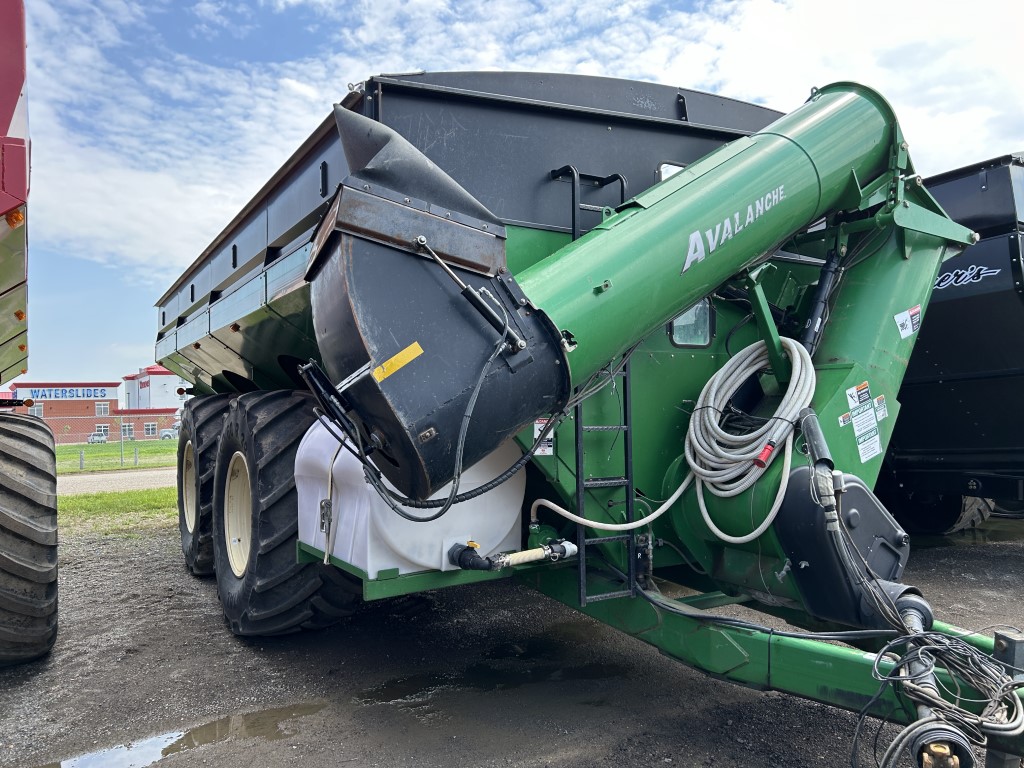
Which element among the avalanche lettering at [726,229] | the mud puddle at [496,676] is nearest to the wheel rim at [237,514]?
the mud puddle at [496,676]

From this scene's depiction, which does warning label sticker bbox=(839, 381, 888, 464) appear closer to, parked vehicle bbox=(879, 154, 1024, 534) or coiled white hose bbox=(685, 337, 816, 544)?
coiled white hose bbox=(685, 337, 816, 544)

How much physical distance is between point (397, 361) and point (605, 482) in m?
1.37

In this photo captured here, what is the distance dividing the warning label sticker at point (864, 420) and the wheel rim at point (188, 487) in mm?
5368

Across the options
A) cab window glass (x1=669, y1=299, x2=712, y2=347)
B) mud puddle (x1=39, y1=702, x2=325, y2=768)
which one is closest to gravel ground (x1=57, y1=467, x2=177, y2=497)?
mud puddle (x1=39, y1=702, x2=325, y2=768)

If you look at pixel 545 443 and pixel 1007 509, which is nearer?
pixel 545 443

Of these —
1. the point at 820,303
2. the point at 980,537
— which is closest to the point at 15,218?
the point at 820,303

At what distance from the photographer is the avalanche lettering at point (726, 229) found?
288cm

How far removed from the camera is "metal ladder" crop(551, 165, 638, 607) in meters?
3.23

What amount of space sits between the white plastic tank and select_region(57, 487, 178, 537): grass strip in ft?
19.9

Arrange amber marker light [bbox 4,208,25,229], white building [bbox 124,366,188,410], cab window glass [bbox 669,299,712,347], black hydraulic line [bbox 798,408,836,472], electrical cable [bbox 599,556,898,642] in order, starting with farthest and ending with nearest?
1. white building [bbox 124,366,188,410]
2. cab window glass [bbox 669,299,712,347]
3. amber marker light [bbox 4,208,25,229]
4. black hydraulic line [bbox 798,408,836,472]
5. electrical cable [bbox 599,556,898,642]

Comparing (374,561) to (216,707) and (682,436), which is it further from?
(682,436)

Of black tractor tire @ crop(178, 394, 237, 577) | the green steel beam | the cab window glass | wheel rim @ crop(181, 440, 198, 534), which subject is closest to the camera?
the green steel beam

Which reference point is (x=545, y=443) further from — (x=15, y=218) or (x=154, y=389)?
(x=154, y=389)

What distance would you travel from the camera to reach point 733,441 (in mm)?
3168
